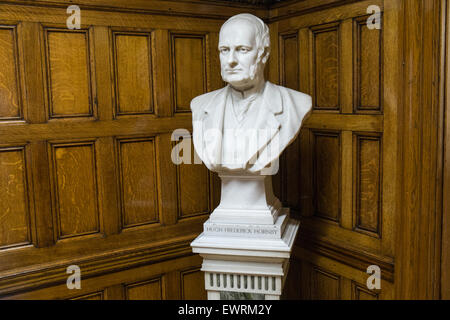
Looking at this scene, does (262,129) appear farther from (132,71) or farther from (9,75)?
(9,75)

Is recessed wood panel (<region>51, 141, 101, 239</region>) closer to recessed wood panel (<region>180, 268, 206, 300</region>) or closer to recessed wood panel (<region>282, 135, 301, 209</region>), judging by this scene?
recessed wood panel (<region>180, 268, 206, 300</region>)

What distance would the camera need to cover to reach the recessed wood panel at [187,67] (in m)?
2.59

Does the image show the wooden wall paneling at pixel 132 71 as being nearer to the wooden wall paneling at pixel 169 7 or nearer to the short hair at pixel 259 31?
the wooden wall paneling at pixel 169 7

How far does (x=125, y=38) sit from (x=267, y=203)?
49.3 inches

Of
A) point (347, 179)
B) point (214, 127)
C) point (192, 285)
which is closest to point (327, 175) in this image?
point (347, 179)

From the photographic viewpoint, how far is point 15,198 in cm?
218

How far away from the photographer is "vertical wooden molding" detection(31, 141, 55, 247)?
2.21m

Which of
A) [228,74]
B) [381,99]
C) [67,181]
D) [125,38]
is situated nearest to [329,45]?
[381,99]

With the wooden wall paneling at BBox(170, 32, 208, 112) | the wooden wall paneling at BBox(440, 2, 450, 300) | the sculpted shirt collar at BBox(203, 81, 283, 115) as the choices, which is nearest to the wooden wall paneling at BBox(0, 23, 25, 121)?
the wooden wall paneling at BBox(170, 32, 208, 112)

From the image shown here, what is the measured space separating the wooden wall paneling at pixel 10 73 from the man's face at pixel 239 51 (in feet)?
3.46

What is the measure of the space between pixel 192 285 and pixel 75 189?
3.24ft

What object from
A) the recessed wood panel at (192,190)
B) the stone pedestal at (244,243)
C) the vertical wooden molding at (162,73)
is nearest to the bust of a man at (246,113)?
the stone pedestal at (244,243)

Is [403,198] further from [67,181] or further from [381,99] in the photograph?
[67,181]

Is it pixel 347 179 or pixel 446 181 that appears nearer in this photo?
pixel 446 181
